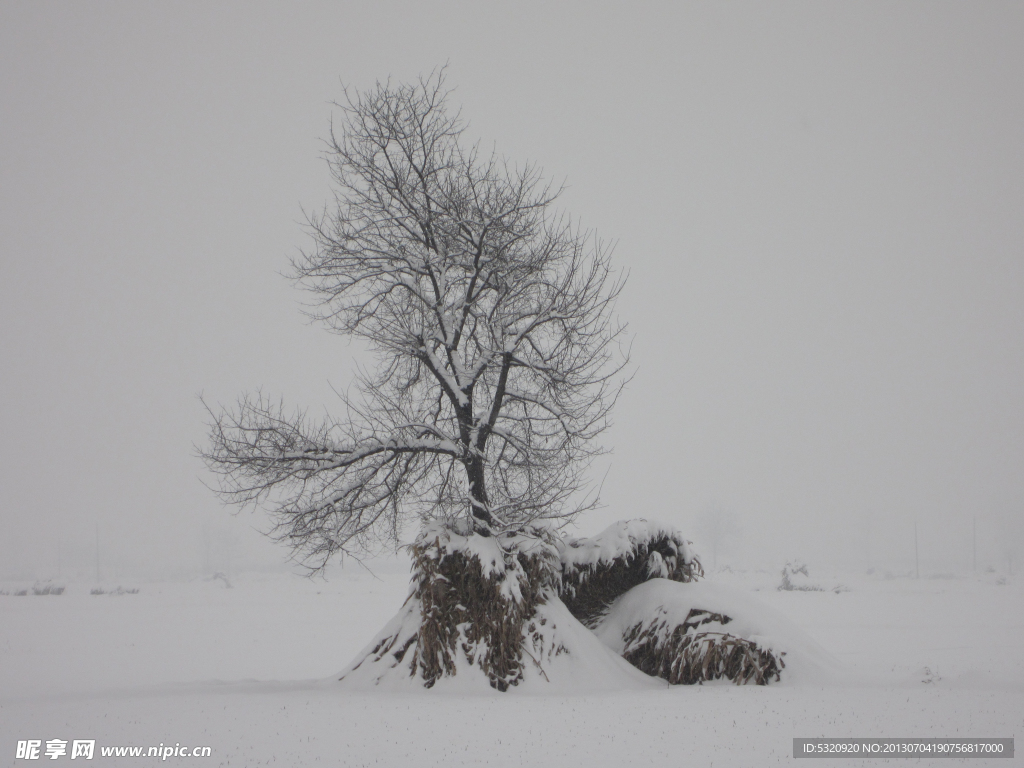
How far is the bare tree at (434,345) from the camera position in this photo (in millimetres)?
12250

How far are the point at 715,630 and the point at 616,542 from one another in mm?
2393

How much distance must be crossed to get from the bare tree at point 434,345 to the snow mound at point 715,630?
2.52 meters

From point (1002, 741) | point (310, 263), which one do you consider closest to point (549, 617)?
point (1002, 741)

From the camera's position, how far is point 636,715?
9.10m

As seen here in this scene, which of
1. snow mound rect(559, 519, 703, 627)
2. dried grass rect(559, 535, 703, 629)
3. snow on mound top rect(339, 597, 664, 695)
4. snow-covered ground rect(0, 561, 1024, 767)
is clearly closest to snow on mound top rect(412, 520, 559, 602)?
snow on mound top rect(339, 597, 664, 695)

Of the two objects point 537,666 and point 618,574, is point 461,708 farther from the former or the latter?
point 618,574

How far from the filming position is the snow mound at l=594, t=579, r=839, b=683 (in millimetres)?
11562

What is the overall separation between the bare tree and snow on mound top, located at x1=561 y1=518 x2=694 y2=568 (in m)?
1.28

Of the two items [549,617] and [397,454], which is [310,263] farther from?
[549,617]

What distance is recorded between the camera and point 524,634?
11836 millimetres

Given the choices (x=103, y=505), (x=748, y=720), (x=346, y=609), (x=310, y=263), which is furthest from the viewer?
(x=103, y=505)

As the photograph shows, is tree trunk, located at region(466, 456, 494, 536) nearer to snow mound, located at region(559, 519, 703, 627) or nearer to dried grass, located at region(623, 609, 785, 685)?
snow mound, located at region(559, 519, 703, 627)

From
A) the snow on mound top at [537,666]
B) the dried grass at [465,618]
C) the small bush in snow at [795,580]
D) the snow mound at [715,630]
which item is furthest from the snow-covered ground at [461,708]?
the small bush in snow at [795,580]

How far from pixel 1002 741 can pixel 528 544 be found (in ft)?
22.4
